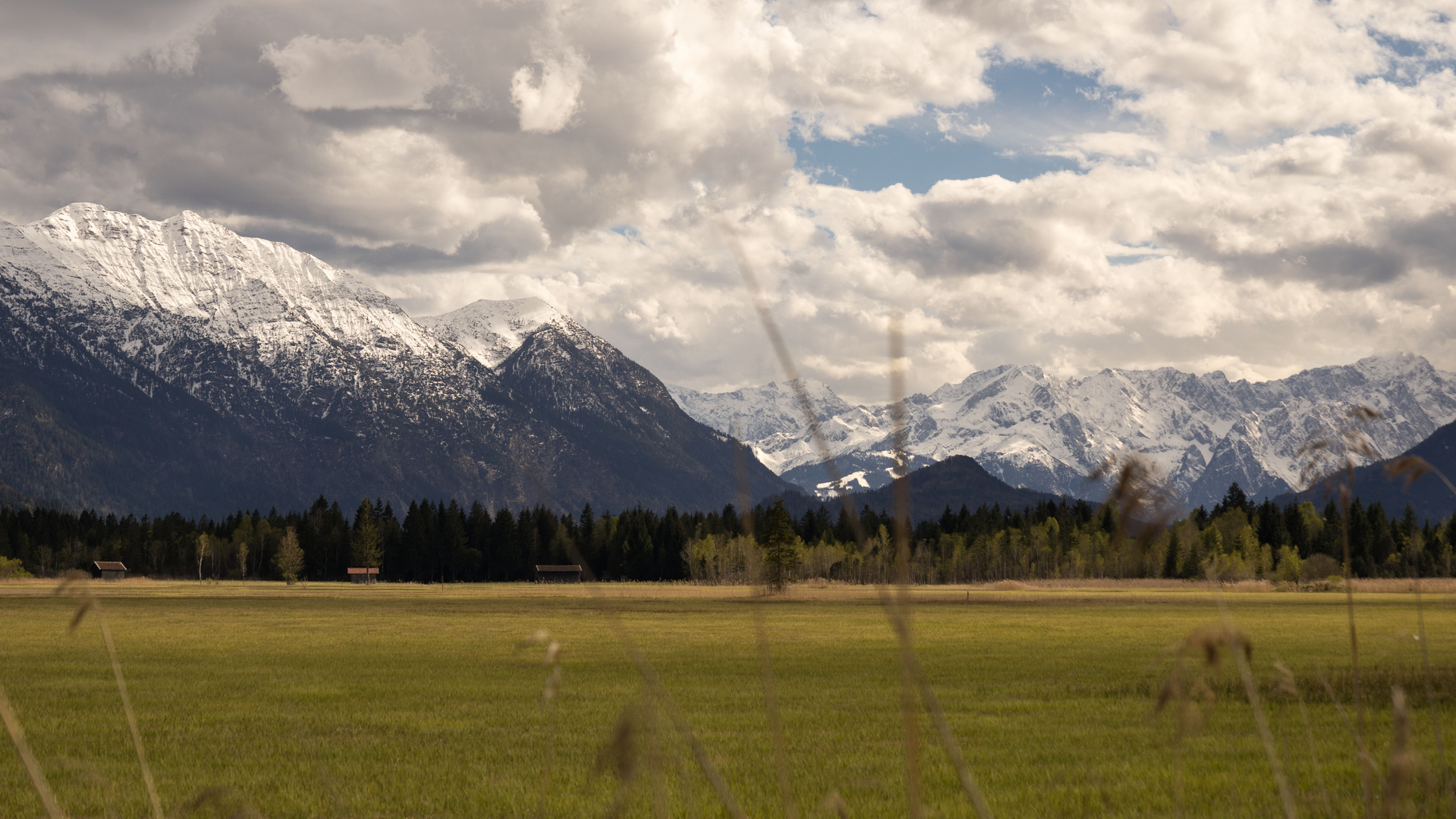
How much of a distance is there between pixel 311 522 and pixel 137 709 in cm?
16192

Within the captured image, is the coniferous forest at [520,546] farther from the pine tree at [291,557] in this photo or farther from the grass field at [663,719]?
the grass field at [663,719]

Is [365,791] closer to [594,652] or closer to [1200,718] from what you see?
[1200,718]

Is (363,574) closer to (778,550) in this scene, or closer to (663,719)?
(778,550)

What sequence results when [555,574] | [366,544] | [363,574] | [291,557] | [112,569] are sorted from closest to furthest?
1. [291,557]
2. [366,544]
3. [112,569]
4. [363,574]
5. [555,574]

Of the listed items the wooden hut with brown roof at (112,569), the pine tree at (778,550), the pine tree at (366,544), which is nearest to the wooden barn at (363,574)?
the pine tree at (366,544)

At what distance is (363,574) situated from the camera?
160625 millimetres

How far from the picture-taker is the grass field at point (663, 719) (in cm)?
1234

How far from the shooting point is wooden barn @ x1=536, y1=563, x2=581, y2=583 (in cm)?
16450

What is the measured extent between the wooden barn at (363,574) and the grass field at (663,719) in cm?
11437

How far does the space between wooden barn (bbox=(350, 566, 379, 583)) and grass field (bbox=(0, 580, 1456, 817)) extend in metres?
114

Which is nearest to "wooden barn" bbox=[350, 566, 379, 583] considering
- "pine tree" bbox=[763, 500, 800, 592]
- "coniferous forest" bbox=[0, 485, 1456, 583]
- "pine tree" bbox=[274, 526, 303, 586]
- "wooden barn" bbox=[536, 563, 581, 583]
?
"coniferous forest" bbox=[0, 485, 1456, 583]

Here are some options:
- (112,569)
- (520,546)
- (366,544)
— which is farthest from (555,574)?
(112,569)

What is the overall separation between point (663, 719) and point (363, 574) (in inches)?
6084

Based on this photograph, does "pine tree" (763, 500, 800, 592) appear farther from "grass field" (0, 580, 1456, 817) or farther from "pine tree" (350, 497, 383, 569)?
"pine tree" (350, 497, 383, 569)
